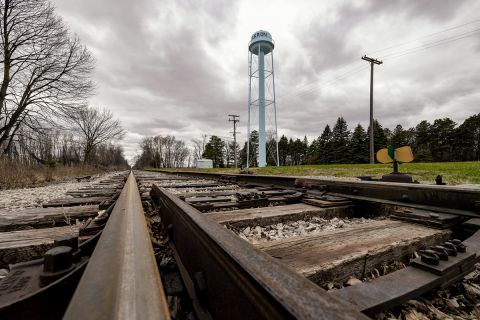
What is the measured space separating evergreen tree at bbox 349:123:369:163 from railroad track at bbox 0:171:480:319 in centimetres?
5686

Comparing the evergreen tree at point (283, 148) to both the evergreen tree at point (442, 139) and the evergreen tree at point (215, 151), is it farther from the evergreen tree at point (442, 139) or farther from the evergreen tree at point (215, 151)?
the evergreen tree at point (442, 139)

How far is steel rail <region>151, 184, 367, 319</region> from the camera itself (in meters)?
0.44

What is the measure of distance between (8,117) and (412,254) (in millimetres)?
18085

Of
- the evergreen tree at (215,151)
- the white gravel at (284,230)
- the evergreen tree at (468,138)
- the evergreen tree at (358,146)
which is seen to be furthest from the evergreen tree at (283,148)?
the white gravel at (284,230)

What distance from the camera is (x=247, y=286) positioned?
0.57 metres

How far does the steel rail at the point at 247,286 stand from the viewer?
1.44 feet

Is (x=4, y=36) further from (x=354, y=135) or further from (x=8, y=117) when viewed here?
(x=354, y=135)

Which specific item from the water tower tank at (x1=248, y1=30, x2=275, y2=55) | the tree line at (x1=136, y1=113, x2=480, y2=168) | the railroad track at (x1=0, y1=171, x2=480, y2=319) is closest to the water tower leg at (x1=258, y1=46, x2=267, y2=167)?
the water tower tank at (x1=248, y1=30, x2=275, y2=55)

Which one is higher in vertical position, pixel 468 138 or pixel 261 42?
pixel 261 42

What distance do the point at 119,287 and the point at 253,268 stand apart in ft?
1.05

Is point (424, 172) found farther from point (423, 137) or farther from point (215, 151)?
point (215, 151)

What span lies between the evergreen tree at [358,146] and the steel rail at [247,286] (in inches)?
2278

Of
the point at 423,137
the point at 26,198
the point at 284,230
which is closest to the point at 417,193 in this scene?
the point at 284,230

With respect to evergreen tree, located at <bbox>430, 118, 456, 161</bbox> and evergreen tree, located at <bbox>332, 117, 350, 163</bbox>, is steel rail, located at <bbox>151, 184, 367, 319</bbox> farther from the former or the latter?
evergreen tree, located at <bbox>430, 118, 456, 161</bbox>
